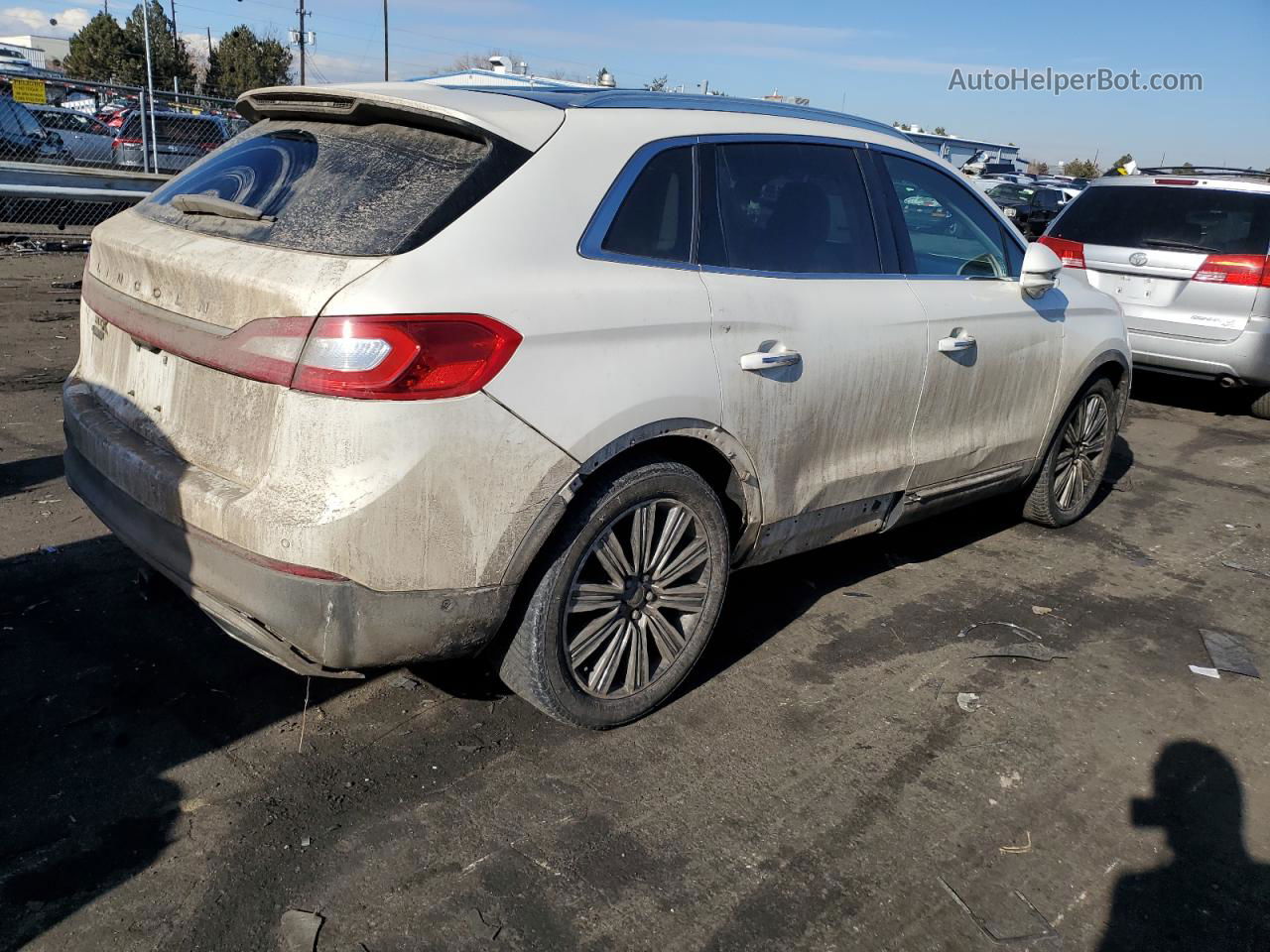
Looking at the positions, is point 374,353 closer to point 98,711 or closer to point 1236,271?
point 98,711

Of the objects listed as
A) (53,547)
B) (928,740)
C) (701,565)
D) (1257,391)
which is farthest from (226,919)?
(1257,391)

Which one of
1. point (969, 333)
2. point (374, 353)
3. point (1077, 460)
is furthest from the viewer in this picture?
point (1077, 460)

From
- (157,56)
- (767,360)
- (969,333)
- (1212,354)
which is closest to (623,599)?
(767,360)

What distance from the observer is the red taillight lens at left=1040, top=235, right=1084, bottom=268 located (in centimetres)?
876

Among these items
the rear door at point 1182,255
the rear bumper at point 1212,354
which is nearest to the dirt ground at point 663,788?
the rear bumper at point 1212,354

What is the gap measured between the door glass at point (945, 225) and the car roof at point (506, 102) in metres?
0.62

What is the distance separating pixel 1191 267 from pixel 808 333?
5966 mm

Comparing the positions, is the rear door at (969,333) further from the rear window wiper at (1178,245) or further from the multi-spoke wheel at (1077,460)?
the rear window wiper at (1178,245)

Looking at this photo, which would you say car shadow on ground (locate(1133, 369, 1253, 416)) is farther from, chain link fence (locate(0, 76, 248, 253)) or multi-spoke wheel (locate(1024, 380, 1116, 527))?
chain link fence (locate(0, 76, 248, 253))

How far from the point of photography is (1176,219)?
832 centimetres

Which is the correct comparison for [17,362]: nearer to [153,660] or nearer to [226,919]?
[153,660]

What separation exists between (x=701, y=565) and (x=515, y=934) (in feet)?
4.43

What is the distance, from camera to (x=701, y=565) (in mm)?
3469

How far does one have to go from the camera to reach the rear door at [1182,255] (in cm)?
802
